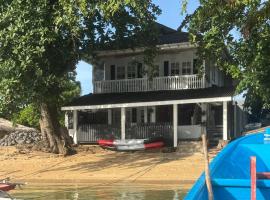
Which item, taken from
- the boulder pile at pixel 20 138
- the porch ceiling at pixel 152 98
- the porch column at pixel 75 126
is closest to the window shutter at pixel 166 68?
the porch ceiling at pixel 152 98

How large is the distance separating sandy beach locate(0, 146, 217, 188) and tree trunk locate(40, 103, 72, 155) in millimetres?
554

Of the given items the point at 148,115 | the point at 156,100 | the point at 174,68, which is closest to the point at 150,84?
the point at 174,68

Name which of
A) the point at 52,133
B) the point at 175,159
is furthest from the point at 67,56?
the point at 175,159

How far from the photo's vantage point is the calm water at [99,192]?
15.7 m

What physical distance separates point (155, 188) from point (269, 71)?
5371 millimetres

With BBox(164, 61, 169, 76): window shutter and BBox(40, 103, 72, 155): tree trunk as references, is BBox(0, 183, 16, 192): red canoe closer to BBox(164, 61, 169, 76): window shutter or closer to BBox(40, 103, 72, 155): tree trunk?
BBox(40, 103, 72, 155): tree trunk

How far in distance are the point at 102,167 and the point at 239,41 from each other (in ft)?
29.1

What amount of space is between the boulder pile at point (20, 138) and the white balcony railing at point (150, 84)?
456 centimetres

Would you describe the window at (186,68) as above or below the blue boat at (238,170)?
→ above

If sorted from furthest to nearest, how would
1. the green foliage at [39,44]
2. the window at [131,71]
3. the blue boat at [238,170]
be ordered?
the window at [131,71] < the green foliage at [39,44] < the blue boat at [238,170]

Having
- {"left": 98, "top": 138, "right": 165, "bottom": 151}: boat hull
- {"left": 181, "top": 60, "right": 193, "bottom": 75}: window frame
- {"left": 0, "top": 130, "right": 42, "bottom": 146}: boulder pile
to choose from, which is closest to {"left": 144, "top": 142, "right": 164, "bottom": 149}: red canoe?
{"left": 98, "top": 138, "right": 165, "bottom": 151}: boat hull

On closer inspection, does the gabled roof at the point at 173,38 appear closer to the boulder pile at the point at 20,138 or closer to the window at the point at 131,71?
the window at the point at 131,71

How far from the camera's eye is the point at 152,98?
28.7 metres

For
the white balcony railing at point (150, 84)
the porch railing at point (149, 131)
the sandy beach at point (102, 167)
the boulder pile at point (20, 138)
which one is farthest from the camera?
the boulder pile at point (20, 138)
